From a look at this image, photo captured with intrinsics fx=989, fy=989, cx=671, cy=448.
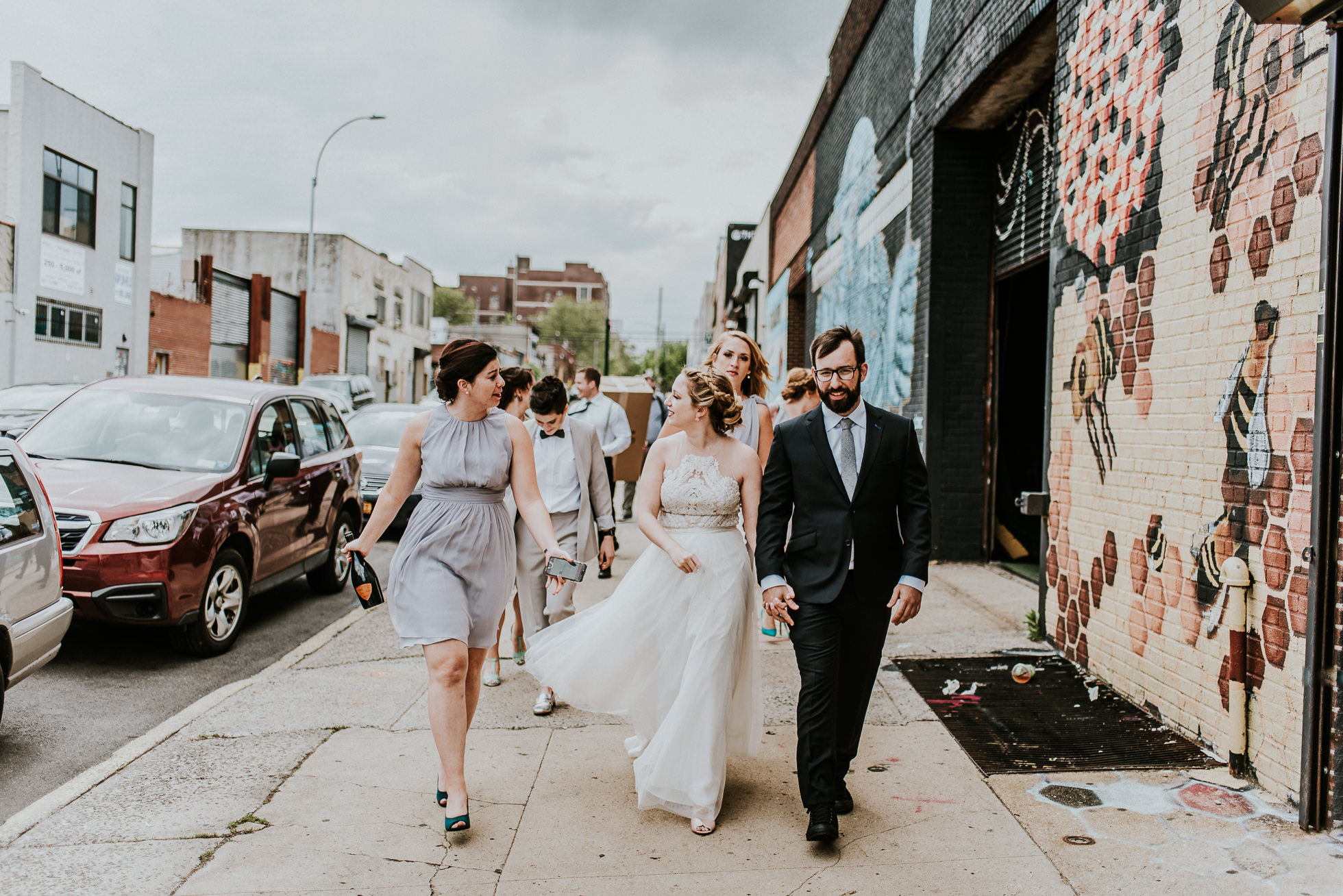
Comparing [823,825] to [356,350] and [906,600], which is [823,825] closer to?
[906,600]

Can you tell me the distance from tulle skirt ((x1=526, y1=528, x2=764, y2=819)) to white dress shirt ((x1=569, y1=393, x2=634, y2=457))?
5321 millimetres

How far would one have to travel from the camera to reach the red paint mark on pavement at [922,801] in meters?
4.05

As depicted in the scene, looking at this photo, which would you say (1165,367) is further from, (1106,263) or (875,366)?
(875,366)

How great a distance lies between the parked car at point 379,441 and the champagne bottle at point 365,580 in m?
6.92

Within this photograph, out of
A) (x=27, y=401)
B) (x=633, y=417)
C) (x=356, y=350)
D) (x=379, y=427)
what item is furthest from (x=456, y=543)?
(x=356, y=350)

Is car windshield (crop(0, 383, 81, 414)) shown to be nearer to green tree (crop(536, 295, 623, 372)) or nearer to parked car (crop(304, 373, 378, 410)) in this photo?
parked car (crop(304, 373, 378, 410))

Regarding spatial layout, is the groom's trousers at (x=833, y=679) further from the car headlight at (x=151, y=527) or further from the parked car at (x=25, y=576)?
the car headlight at (x=151, y=527)

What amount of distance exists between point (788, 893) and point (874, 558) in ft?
4.07

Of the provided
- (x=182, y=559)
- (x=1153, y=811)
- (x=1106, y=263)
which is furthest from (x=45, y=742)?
(x=1106, y=263)

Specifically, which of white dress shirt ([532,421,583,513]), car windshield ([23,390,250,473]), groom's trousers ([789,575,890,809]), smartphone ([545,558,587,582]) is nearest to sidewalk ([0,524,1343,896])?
groom's trousers ([789,575,890,809])

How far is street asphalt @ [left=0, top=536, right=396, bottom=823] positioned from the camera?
468cm

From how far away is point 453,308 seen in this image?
103 metres

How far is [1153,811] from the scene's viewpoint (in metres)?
3.89

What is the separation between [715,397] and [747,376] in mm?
1514
